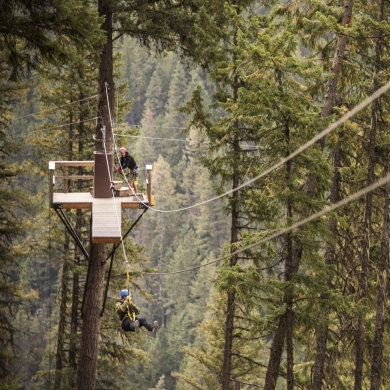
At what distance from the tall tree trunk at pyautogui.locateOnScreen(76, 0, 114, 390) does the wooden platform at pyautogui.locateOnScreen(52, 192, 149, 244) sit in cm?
97

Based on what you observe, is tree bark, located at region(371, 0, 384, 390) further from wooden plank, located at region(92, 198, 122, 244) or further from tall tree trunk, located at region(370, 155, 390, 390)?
wooden plank, located at region(92, 198, 122, 244)

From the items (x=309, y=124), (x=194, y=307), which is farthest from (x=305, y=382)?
(x=194, y=307)

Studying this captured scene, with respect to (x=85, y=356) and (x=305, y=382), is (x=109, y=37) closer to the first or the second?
(x=85, y=356)

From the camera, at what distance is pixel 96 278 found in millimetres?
13156

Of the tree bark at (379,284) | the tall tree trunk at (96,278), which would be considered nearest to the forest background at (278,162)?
the tree bark at (379,284)

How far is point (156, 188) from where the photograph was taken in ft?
301

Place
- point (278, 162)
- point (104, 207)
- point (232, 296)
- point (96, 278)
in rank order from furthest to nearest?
point (232, 296) < point (96, 278) < point (104, 207) < point (278, 162)

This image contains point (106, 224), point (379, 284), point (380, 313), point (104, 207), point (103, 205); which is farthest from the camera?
point (379, 284)

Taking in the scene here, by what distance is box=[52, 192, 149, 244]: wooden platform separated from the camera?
11397 millimetres

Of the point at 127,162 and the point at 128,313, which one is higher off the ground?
the point at 127,162

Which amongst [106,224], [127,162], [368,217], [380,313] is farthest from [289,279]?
[127,162]

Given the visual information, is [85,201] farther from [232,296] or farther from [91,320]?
[232,296]

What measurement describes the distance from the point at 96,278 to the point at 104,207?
1.70 meters

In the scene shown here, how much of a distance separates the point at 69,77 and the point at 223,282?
1093 cm
